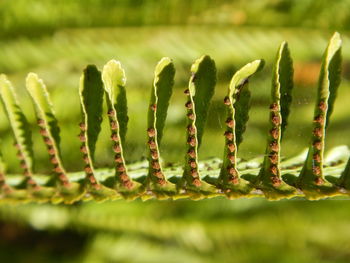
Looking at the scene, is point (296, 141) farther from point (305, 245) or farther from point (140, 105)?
point (305, 245)

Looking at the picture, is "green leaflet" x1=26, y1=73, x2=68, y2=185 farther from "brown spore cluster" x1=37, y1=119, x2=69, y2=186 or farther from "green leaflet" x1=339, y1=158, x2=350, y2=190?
"green leaflet" x1=339, y1=158, x2=350, y2=190

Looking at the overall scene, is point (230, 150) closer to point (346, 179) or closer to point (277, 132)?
point (277, 132)

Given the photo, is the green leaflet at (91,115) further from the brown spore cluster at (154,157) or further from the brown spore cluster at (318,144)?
the brown spore cluster at (318,144)

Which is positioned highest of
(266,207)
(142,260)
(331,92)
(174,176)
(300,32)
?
(300,32)

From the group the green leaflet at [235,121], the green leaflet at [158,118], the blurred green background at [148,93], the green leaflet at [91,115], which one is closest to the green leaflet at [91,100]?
the green leaflet at [91,115]

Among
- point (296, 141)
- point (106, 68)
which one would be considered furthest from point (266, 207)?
point (106, 68)
